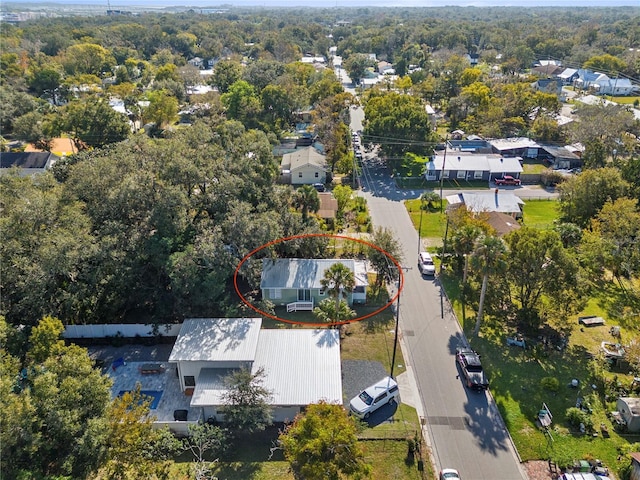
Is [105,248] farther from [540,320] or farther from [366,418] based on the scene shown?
[540,320]

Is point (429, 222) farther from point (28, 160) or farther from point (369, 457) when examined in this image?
point (28, 160)

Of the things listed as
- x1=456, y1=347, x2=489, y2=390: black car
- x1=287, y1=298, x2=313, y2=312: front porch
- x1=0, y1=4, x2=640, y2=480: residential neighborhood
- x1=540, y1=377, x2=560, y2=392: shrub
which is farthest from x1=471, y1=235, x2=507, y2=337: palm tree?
x1=287, y1=298, x2=313, y2=312: front porch

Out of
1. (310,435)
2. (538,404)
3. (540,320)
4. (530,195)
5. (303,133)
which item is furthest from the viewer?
(303,133)

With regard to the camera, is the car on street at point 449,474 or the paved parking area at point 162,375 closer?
the car on street at point 449,474

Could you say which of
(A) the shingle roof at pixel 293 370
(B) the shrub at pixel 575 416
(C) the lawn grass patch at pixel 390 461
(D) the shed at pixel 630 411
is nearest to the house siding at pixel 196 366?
(A) the shingle roof at pixel 293 370

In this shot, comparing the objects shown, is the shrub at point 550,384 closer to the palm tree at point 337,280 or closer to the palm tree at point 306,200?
the palm tree at point 337,280

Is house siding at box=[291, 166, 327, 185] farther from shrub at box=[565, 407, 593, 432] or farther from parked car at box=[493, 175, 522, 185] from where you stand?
shrub at box=[565, 407, 593, 432]

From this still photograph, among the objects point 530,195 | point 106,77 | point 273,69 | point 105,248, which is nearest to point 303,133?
point 273,69
